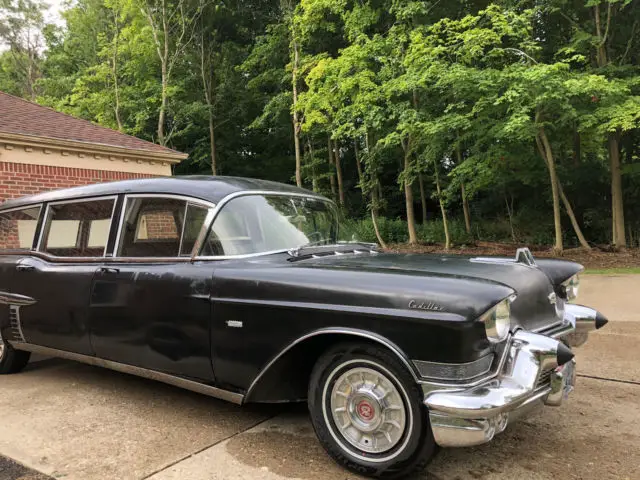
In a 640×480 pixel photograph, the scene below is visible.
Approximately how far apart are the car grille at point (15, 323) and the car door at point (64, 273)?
0.05m

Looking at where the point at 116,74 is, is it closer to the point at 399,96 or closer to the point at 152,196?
the point at 399,96

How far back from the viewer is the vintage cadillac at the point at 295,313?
237cm

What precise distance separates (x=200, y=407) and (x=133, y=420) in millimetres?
478

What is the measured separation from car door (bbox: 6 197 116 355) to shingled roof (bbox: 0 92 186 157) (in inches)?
206

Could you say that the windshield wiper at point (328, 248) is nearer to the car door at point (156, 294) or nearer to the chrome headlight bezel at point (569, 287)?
the car door at point (156, 294)

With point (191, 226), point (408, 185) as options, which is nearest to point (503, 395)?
point (191, 226)

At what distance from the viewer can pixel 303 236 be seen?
3564 mm

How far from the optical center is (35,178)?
8.75m

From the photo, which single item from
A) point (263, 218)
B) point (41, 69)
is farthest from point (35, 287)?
point (41, 69)

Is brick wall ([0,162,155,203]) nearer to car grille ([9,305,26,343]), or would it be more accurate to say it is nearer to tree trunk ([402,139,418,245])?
car grille ([9,305,26,343])

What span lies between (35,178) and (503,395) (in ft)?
29.5

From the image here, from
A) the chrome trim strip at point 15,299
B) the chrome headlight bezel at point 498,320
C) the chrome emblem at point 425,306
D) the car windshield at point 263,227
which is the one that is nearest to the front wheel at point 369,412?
the chrome emblem at point 425,306

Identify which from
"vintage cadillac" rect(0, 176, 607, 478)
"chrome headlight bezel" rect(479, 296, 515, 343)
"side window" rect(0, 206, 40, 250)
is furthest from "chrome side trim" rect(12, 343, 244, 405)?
"chrome headlight bezel" rect(479, 296, 515, 343)

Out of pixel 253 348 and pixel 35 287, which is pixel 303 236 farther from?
pixel 35 287
